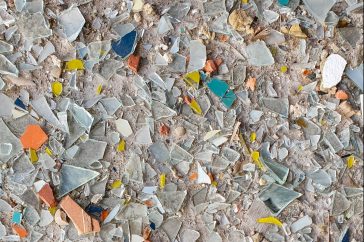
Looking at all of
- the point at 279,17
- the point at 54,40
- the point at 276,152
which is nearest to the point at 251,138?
the point at 276,152

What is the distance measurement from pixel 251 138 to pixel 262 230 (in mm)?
104

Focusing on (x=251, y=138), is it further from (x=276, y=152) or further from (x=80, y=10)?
(x=80, y=10)

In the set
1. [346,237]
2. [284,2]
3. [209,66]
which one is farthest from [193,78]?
[346,237]

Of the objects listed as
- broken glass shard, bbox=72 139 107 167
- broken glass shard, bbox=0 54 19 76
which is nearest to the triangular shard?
broken glass shard, bbox=72 139 107 167

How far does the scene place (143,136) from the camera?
74 cm

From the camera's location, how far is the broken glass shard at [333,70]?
2.36ft

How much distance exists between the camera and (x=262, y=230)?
750 millimetres

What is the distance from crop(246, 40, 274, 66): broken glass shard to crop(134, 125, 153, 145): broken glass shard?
13 centimetres

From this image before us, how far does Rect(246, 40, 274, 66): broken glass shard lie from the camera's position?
725 mm

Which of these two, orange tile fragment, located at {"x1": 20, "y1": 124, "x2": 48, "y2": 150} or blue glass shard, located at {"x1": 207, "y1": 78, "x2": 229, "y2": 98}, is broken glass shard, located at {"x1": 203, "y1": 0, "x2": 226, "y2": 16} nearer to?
blue glass shard, located at {"x1": 207, "y1": 78, "x2": 229, "y2": 98}

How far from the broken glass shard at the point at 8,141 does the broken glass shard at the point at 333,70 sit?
337 mm

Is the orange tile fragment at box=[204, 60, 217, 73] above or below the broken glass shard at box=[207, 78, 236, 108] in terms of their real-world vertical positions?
above

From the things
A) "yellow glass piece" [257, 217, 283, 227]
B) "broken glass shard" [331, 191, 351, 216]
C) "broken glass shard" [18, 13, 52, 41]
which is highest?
"broken glass shard" [18, 13, 52, 41]

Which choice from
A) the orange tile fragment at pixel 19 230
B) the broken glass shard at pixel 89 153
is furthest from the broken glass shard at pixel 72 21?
the orange tile fragment at pixel 19 230
